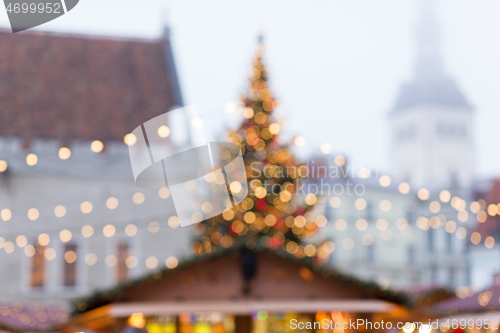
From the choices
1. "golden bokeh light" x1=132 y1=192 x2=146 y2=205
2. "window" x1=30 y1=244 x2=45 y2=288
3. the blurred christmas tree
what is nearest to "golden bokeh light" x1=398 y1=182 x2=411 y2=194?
the blurred christmas tree

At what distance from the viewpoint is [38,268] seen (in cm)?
1755

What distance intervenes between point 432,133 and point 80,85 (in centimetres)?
6377

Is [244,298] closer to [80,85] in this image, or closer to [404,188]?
[404,188]

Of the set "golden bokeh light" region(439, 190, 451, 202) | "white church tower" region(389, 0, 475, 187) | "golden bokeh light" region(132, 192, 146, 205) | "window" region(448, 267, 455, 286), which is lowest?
"white church tower" region(389, 0, 475, 187)

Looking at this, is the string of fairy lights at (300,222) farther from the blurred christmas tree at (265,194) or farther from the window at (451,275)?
the window at (451,275)

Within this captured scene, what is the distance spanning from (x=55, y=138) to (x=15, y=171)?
1225mm

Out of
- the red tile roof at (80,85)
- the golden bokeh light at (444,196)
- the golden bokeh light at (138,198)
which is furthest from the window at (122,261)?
the golden bokeh light at (444,196)

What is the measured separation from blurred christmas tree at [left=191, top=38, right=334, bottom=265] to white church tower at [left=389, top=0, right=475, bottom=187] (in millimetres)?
Answer: 58174

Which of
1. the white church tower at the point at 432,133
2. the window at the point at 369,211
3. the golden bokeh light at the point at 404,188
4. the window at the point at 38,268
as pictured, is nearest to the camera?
the golden bokeh light at the point at 404,188

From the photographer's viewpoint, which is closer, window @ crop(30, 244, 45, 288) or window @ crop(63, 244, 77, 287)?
window @ crop(30, 244, 45, 288)

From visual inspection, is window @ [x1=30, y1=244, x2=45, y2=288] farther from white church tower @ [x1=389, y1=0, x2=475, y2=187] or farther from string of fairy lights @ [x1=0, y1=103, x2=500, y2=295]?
white church tower @ [x1=389, y1=0, x2=475, y2=187]

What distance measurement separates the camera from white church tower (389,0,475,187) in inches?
3044

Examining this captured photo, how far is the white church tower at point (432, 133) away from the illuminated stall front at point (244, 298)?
209ft

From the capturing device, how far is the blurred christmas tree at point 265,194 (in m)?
14.4
